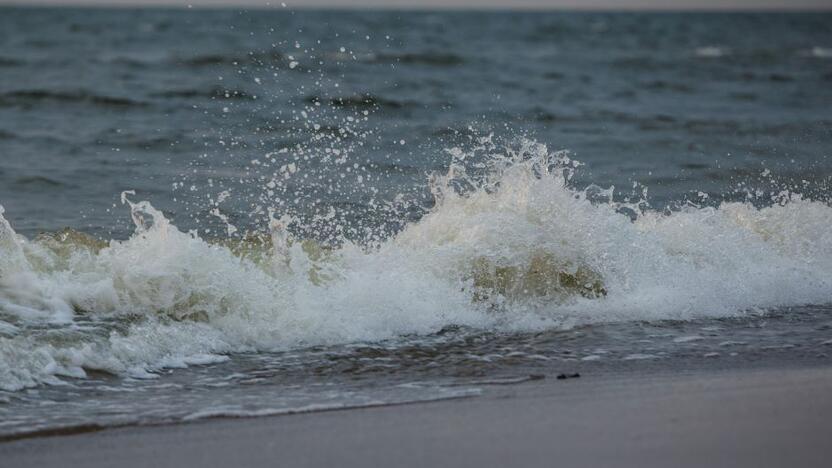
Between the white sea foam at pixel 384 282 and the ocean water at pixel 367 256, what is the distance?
2cm

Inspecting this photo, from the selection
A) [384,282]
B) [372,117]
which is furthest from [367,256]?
[372,117]

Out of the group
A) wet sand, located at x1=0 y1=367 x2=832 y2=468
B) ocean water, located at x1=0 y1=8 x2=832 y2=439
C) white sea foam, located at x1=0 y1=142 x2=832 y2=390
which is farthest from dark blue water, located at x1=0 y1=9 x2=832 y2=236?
wet sand, located at x1=0 y1=367 x2=832 y2=468

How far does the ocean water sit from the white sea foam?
0.02m

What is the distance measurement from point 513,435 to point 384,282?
97.0 inches

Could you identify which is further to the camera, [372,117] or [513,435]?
[372,117]

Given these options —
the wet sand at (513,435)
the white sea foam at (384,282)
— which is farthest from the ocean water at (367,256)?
the wet sand at (513,435)

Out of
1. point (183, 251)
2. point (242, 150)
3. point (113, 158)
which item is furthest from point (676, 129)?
point (183, 251)

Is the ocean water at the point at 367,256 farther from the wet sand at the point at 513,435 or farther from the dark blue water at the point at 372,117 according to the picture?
the wet sand at the point at 513,435

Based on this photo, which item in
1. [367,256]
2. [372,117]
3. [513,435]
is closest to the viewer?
[513,435]

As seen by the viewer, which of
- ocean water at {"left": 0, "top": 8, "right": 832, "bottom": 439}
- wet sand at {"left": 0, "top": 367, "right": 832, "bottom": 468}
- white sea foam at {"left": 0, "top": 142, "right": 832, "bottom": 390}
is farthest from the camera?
white sea foam at {"left": 0, "top": 142, "right": 832, "bottom": 390}

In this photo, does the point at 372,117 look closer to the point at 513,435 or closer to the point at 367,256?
the point at 367,256

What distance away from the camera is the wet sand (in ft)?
14.0

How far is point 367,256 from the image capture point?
7289 millimetres

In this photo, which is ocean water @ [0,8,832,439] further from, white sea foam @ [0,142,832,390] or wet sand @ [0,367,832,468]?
wet sand @ [0,367,832,468]
